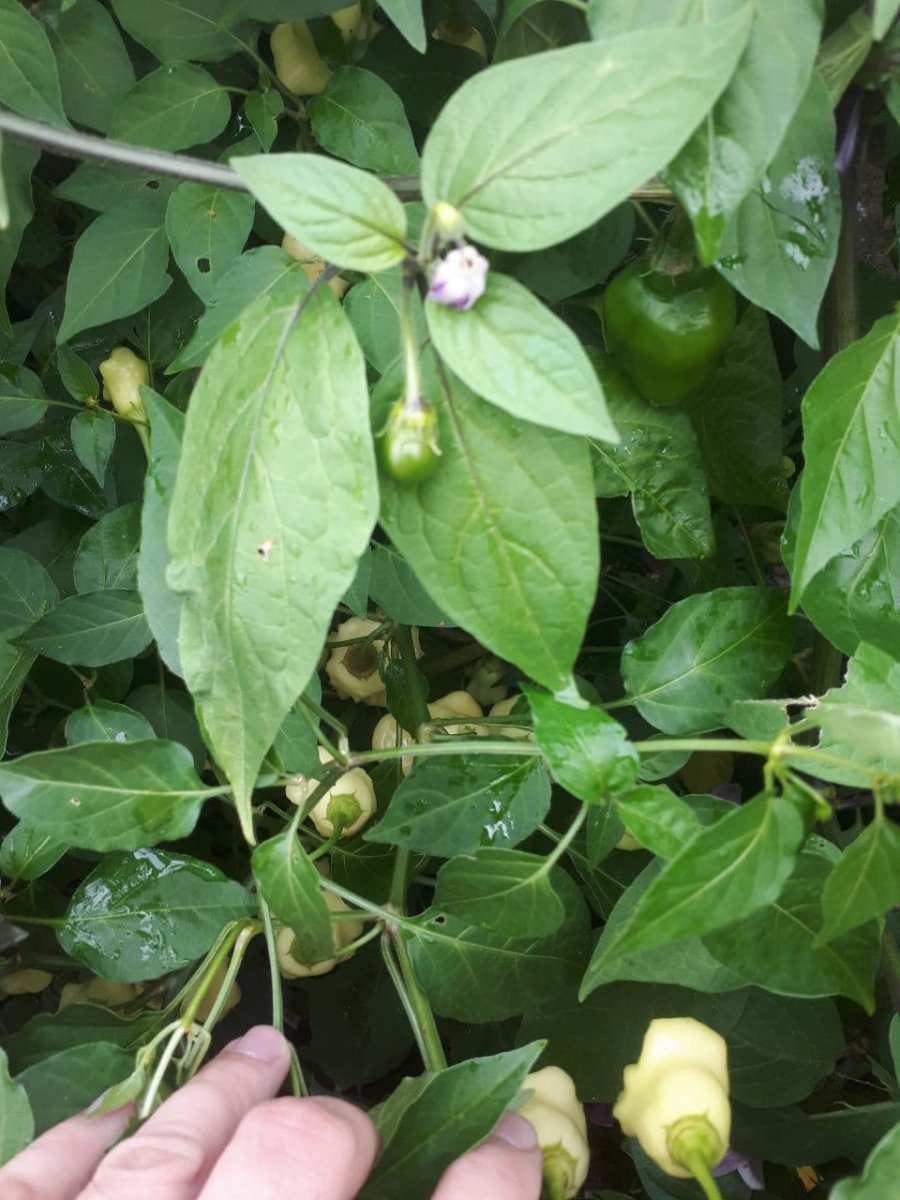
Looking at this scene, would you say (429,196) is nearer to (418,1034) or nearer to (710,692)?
(710,692)

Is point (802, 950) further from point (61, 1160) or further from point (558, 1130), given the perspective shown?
point (61, 1160)

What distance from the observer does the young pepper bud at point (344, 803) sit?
59 cm

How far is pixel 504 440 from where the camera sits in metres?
0.37

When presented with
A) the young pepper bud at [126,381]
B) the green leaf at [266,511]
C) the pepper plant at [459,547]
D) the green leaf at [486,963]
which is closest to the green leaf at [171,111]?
the pepper plant at [459,547]

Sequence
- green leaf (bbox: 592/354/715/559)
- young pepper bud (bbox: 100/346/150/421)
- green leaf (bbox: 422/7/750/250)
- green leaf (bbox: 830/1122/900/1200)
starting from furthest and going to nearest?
young pepper bud (bbox: 100/346/150/421) < green leaf (bbox: 592/354/715/559) < green leaf (bbox: 830/1122/900/1200) < green leaf (bbox: 422/7/750/250)

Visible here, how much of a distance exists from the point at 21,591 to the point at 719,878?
1.59ft

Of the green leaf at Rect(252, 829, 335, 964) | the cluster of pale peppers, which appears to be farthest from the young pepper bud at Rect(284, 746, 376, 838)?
the green leaf at Rect(252, 829, 335, 964)

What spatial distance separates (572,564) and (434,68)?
15.5 inches

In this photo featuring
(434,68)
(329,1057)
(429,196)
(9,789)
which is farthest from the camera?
(329,1057)

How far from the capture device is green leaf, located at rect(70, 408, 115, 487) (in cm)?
62

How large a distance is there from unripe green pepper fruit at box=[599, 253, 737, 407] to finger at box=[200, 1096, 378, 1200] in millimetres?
367

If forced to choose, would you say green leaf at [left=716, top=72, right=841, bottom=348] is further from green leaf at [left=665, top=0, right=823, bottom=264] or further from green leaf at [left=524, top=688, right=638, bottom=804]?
green leaf at [left=524, top=688, right=638, bottom=804]

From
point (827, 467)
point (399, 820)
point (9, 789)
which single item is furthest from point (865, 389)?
point (9, 789)

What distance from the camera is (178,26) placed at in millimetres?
564
